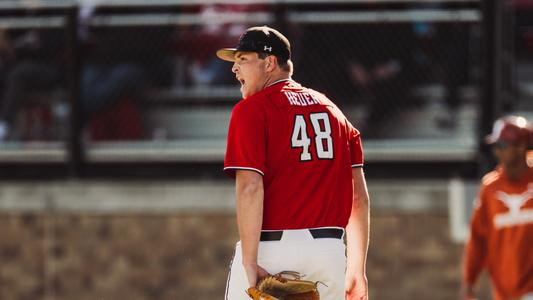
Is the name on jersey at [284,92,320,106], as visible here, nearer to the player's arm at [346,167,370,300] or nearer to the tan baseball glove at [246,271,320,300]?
the player's arm at [346,167,370,300]

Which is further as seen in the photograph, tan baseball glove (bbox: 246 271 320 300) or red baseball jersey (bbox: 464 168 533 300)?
red baseball jersey (bbox: 464 168 533 300)

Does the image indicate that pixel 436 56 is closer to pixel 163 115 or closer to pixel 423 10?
pixel 423 10

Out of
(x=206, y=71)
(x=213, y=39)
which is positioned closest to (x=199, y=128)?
(x=206, y=71)

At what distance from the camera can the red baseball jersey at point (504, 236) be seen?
7.15 metres

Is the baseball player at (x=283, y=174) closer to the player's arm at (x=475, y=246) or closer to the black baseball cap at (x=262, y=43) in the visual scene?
the black baseball cap at (x=262, y=43)

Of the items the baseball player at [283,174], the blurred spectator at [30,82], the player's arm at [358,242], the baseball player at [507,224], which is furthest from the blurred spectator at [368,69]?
the baseball player at [283,174]

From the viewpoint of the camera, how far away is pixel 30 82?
35.3ft

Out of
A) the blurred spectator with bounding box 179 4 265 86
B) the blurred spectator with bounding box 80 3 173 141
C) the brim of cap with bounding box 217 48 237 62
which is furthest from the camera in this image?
the blurred spectator with bounding box 80 3 173 141

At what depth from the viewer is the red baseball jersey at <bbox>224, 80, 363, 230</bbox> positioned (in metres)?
5.46

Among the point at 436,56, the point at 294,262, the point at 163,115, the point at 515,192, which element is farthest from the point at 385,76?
the point at 294,262

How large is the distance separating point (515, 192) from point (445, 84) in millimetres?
3184

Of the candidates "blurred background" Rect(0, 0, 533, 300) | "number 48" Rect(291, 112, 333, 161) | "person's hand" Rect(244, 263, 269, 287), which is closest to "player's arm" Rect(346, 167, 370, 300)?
"number 48" Rect(291, 112, 333, 161)

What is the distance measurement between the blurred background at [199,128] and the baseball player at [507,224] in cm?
260

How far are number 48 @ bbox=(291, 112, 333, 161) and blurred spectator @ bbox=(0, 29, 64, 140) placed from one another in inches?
219
